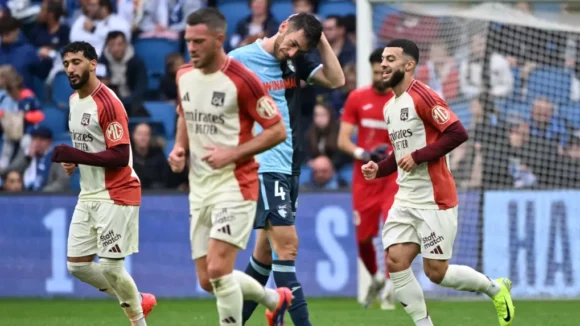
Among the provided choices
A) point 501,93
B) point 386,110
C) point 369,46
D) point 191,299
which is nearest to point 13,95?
point 191,299

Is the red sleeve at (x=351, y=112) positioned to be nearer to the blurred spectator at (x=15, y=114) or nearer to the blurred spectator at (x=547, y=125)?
the blurred spectator at (x=547, y=125)

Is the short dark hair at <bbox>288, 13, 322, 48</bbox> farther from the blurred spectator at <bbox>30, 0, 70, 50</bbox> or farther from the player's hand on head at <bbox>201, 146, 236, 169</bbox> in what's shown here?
the blurred spectator at <bbox>30, 0, 70, 50</bbox>

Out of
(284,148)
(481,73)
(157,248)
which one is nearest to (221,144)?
(284,148)

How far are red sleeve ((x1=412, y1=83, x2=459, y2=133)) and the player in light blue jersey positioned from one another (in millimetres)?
630

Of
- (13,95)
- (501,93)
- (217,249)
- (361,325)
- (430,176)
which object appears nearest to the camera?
(217,249)

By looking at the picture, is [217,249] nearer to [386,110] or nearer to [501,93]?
[386,110]

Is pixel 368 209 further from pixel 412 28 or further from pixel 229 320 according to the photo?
pixel 229 320

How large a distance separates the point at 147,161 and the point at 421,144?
6695 millimetres

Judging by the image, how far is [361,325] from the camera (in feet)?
30.8

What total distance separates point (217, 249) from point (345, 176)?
812 cm

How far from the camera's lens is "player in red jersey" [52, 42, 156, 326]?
805 centimetres

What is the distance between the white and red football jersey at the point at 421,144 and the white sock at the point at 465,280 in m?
0.51

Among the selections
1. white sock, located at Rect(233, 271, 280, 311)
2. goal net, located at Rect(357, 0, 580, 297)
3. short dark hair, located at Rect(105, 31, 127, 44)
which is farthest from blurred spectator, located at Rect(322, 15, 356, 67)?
white sock, located at Rect(233, 271, 280, 311)

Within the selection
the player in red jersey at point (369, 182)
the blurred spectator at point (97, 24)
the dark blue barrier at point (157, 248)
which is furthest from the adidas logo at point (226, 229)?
the blurred spectator at point (97, 24)
